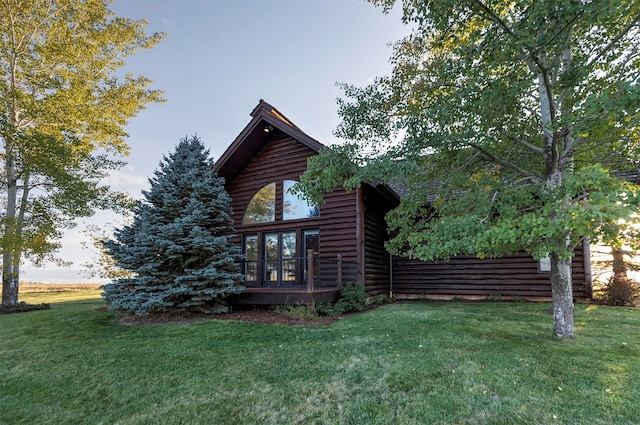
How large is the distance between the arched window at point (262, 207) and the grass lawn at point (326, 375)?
507 cm

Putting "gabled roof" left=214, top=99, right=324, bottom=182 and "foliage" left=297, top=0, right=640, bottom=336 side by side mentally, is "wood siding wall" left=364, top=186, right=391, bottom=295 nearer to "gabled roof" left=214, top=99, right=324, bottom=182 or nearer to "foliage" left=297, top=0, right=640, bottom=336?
"gabled roof" left=214, top=99, right=324, bottom=182

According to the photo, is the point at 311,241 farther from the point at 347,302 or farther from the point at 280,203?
the point at 347,302

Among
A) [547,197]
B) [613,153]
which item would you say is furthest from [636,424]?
[613,153]

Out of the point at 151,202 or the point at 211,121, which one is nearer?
the point at 151,202

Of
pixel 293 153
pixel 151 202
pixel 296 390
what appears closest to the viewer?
pixel 296 390

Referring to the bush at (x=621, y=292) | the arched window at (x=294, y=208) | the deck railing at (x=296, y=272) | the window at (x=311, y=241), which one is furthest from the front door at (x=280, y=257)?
the bush at (x=621, y=292)

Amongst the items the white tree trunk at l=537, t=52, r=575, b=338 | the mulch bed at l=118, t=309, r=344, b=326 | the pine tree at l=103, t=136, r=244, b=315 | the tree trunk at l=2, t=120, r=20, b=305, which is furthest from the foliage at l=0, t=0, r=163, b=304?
the white tree trunk at l=537, t=52, r=575, b=338

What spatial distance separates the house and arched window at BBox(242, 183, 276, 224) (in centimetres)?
3

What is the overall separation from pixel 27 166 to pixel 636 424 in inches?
620

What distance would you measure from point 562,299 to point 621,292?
19.4 feet

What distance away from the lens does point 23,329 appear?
6363mm

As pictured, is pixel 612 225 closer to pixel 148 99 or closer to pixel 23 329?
pixel 23 329

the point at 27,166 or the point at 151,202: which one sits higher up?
the point at 27,166

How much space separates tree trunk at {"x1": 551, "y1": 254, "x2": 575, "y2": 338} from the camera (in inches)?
193
